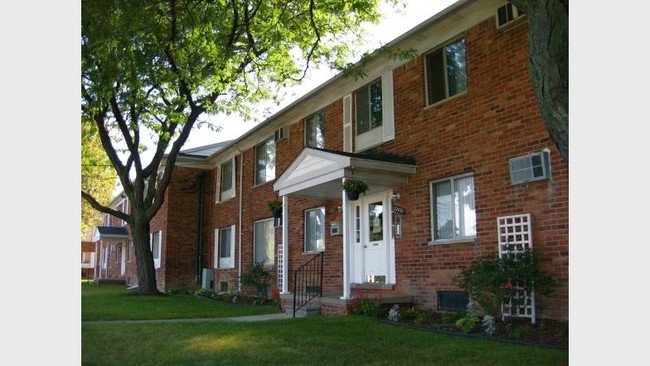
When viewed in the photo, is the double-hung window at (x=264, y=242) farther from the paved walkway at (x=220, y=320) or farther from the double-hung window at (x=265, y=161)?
the paved walkway at (x=220, y=320)

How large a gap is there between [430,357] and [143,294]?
1332 cm

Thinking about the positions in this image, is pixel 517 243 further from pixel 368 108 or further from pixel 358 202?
pixel 368 108

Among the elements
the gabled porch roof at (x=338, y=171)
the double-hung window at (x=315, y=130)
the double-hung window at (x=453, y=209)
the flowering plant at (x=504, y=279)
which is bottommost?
the flowering plant at (x=504, y=279)

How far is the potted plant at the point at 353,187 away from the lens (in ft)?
33.6

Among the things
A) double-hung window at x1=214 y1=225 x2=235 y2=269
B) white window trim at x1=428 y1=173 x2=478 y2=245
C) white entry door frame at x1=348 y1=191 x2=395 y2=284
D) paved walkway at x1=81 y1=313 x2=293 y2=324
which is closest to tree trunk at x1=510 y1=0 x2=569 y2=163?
white window trim at x1=428 y1=173 x2=478 y2=245

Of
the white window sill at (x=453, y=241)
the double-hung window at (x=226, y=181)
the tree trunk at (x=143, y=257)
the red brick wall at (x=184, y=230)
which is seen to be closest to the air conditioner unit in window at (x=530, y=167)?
the white window sill at (x=453, y=241)

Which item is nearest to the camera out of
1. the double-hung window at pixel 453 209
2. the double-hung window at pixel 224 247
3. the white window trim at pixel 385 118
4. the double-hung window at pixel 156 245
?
the double-hung window at pixel 453 209

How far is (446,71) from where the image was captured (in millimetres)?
10250

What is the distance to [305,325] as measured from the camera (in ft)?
27.9

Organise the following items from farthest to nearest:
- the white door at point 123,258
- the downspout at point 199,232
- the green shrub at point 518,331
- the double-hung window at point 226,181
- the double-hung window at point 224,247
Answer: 1. the white door at point 123,258
2. the downspout at point 199,232
3. the double-hung window at point 226,181
4. the double-hung window at point 224,247
5. the green shrub at point 518,331

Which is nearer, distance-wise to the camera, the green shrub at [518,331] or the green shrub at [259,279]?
the green shrub at [518,331]

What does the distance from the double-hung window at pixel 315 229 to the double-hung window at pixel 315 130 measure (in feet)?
5.65

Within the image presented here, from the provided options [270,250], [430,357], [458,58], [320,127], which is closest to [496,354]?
[430,357]

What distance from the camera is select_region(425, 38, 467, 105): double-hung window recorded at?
991 centimetres
